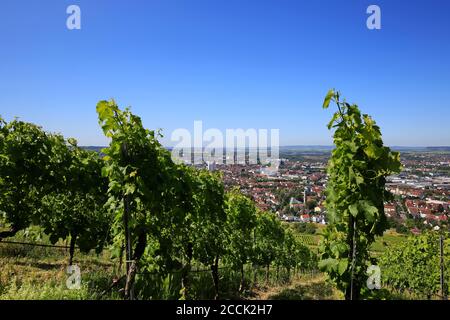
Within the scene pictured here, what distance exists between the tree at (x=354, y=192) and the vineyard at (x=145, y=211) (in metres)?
0.01

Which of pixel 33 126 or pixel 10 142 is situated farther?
pixel 33 126

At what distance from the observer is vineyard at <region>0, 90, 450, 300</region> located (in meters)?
4.21

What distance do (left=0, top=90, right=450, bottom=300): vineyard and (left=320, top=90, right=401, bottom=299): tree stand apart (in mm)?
14

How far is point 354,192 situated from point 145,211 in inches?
127

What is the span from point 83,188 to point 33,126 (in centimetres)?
165

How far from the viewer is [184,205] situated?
5848 mm

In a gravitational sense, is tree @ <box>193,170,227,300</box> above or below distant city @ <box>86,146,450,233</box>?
above

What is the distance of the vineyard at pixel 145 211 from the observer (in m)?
4.21

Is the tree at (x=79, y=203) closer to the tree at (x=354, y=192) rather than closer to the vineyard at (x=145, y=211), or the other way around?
the vineyard at (x=145, y=211)

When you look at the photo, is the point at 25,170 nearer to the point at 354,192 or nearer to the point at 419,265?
the point at 354,192

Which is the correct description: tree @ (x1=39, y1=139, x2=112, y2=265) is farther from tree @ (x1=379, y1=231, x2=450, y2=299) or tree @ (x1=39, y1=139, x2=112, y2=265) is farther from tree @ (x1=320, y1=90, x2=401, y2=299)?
tree @ (x1=379, y1=231, x2=450, y2=299)

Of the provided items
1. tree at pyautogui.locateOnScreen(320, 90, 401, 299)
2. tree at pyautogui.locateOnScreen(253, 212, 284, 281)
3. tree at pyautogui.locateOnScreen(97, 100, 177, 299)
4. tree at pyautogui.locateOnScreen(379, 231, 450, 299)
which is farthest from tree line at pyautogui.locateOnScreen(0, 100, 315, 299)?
tree at pyautogui.locateOnScreen(379, 231, 450, 299)
